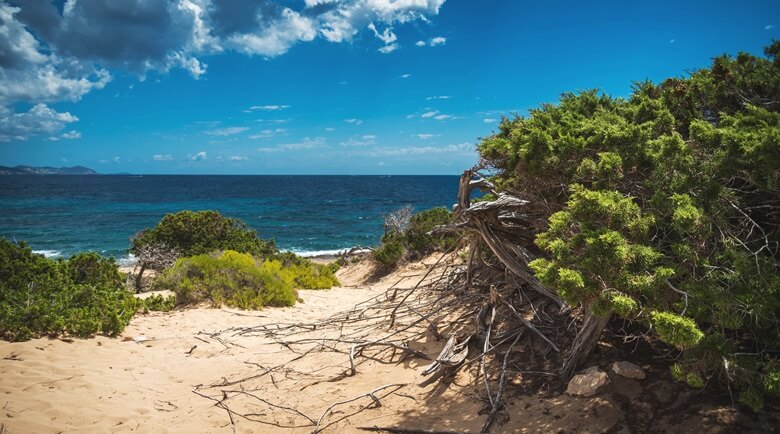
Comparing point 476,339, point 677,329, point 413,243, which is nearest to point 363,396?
point 476,339

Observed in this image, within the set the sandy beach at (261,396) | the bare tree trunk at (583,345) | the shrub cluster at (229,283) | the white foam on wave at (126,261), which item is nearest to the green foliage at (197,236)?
the shrub cluster at (229,283)

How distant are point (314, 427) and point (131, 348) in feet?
13.5

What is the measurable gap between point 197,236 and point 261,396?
10489 millimetres

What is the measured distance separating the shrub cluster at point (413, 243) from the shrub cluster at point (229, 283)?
4.82 metres

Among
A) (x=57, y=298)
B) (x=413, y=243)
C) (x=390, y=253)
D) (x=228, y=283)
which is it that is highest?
(x=57, y=298)

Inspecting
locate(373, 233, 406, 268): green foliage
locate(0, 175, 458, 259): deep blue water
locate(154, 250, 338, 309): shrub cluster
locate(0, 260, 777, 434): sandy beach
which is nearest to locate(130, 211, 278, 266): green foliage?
locate(154, 250, 338, 309): shrub cluster

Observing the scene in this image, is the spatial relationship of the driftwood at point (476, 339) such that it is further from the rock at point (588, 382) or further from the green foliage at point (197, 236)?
the green foliage at point (197, 236)

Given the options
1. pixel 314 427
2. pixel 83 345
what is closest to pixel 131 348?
pixel 83 345

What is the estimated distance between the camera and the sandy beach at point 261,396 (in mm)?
3572

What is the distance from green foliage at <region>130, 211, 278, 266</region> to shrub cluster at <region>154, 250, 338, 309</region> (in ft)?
10.8

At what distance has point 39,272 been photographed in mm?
7809

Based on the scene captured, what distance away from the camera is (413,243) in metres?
15.5

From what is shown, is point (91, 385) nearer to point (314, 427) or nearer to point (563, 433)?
point (314, 427)

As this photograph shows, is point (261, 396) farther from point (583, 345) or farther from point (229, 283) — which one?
point (229, 283)
